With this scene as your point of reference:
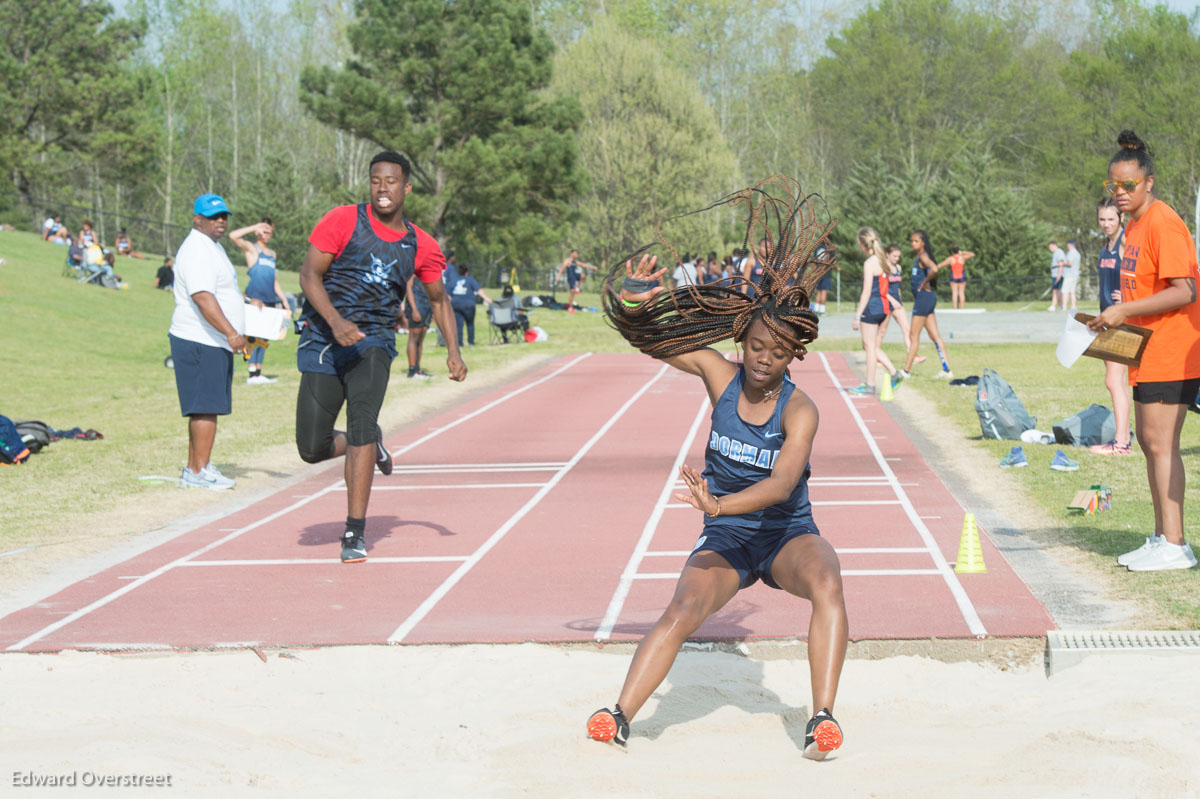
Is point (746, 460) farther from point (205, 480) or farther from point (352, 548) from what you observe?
point (205, 480)

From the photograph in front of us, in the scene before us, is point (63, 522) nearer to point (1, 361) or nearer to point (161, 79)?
point (1, 361)

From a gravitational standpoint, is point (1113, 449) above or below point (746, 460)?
below

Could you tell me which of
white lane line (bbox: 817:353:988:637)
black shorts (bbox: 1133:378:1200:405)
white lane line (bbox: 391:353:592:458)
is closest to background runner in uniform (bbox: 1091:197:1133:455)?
white lane line (bbox: 817:353:988:637)

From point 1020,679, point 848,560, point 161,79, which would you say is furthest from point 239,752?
point 161,79

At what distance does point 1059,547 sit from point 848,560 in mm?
1227

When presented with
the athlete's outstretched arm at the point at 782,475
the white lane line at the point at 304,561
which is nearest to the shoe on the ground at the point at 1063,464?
the white lane line at the point at 304,561

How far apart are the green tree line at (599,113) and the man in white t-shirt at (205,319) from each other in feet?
104

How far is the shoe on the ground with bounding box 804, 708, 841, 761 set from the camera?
4059mm

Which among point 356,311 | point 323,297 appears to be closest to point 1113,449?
point 356,311

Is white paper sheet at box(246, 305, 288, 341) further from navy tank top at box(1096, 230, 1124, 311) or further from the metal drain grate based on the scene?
the metal drain grate

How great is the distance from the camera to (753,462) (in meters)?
4.46

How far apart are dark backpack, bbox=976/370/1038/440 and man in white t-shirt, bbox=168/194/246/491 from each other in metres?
6.47

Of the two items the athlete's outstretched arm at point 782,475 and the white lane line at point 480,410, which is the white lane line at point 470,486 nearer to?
the white lane line at point 480,410

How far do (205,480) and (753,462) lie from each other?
6218mm
